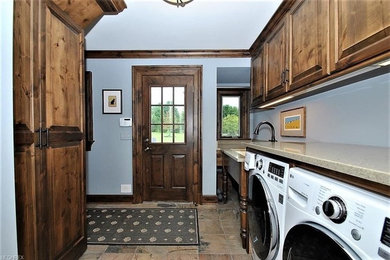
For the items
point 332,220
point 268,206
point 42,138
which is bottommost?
point 268,206

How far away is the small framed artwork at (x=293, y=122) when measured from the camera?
204cm

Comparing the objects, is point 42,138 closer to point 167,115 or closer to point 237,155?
point 237,155

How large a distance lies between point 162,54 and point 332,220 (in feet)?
9.80

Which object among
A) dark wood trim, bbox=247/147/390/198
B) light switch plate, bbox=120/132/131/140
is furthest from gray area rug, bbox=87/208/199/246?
dark wood trim, bbox=247/147/390/198

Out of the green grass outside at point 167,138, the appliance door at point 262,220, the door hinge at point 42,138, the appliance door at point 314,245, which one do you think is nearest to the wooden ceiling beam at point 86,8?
the door hinge at point 42,138

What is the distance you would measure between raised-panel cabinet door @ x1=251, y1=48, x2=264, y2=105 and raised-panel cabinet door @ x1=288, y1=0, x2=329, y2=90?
2.33ft

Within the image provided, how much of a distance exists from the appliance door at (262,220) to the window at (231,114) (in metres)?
2.80

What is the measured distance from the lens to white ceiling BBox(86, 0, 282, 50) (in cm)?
197

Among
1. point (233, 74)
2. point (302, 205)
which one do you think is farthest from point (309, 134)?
point (233, 74)

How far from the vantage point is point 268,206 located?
1.23 meters

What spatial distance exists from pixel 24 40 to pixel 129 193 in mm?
2449

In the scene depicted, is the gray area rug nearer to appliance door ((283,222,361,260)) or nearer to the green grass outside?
the green grass outside

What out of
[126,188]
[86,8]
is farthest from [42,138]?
[126,188]

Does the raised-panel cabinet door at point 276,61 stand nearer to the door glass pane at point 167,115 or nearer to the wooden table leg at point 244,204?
the wooden table leg at point 244,204
